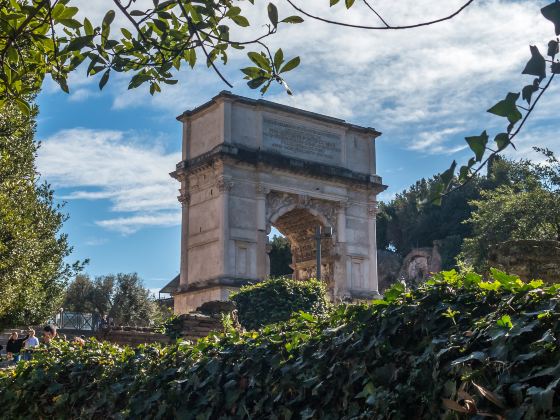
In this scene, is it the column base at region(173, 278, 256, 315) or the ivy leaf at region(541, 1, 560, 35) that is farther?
the column base at region(173, 278, 256, 315)

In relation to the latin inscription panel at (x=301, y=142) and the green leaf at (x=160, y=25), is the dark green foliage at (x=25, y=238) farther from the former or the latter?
the green leaf at (x=160, y=25)

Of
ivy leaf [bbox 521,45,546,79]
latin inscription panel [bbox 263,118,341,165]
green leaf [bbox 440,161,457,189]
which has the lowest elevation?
green leaf [bbox 440,161,457,189]

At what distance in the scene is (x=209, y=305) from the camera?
17.9m

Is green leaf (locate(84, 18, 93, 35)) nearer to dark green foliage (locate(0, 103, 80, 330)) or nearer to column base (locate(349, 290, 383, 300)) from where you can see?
dark green foliage (locate(0, 103, 80, 330))

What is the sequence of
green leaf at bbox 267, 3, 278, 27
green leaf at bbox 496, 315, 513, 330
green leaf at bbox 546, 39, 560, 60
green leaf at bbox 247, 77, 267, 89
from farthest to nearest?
1. green leaf at bbox 247, 77, 267, 89
2. green leaf at bbox 267, 3, 278, 27
3. green leaf at bbox 496, 315, 513, 330
4. green leaf at bbox 546, 39, 560, 60

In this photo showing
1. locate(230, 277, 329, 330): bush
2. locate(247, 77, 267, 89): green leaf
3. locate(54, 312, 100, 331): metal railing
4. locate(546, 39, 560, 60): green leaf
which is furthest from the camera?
locate(54, 312, 100, 331): metal railing

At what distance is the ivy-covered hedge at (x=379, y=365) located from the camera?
321 cm

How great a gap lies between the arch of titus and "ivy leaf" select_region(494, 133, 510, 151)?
25.2 metres

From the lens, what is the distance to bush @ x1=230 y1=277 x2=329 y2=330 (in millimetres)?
19141

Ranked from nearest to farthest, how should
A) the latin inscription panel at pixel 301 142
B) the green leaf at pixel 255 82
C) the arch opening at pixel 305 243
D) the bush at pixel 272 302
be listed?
the green leaf at pixel 255 82
the bush at pixel 272 302
the latin inscription panel at pixel 301 142
the arch opening at pixel 305 243

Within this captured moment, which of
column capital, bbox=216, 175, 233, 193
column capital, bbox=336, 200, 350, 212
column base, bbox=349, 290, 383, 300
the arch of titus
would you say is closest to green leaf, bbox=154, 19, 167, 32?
the arch of titus

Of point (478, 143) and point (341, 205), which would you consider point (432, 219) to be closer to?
point (341, 205)

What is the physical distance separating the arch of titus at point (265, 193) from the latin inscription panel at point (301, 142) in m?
0.04

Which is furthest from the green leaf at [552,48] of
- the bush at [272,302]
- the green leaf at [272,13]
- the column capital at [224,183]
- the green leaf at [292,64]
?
the column capital at [224,183]
